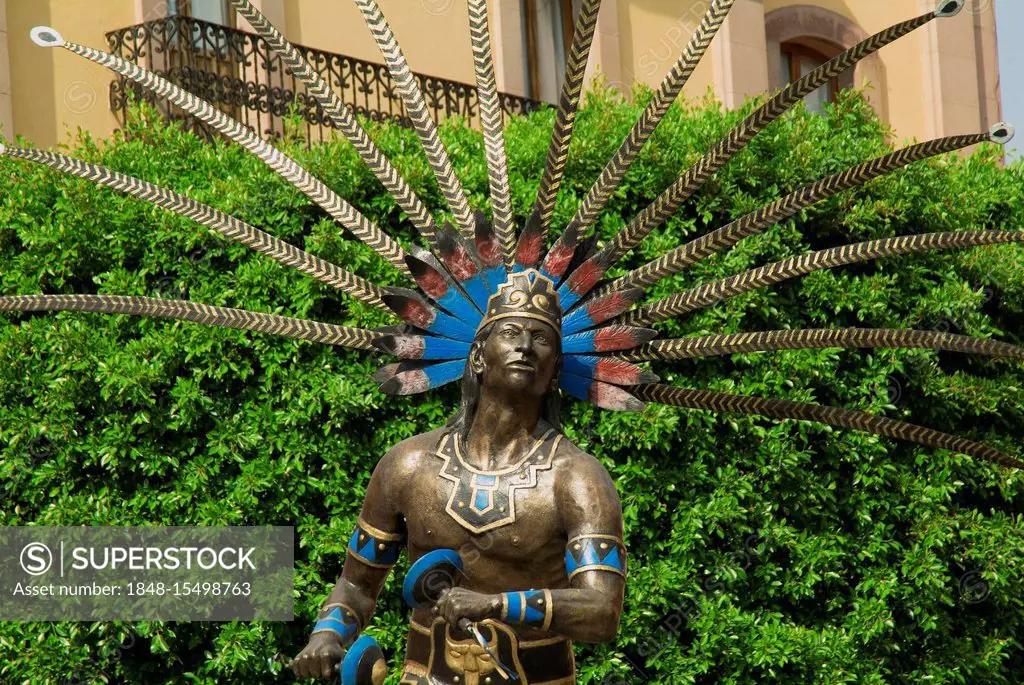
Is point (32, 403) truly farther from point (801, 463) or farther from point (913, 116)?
point (913, 116)

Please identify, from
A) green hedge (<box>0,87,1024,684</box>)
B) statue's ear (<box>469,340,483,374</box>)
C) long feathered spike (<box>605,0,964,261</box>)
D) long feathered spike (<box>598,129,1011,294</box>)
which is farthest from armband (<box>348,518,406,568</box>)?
green hedge (<box>0,87,1024,684</box>)

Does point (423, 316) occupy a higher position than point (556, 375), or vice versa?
point (423, 316)

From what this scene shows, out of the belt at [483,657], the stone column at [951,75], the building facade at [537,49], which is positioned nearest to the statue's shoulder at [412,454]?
the belt at [483,657]

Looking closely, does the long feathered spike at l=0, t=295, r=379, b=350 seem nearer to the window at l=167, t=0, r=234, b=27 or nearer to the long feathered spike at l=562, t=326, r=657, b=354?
the long feathered spike at l=562, t=326, r=657, b=354

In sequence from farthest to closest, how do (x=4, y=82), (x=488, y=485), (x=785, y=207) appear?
(x=4, y=82), (x=785, y=207), (x=488, y=485)

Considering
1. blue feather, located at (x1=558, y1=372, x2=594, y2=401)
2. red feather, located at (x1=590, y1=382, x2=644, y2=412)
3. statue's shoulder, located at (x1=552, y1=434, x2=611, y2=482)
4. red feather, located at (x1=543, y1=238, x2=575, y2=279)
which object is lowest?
statue's shoulder, located at (x1=552, y1=434, x2=611, y2=482)

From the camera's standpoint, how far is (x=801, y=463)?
9711 mm

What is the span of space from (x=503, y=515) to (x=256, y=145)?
1948mm

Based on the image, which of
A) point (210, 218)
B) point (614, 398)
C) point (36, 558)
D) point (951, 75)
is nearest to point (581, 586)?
point (614, 398)

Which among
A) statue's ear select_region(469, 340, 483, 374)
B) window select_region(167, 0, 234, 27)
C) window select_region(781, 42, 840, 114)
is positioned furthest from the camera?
window select_region(781, 42, 840, 114)

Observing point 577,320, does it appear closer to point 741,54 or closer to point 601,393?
point 601,393

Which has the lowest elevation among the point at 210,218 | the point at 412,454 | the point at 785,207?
the point at 412,454

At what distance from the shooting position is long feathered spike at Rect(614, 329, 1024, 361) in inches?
243

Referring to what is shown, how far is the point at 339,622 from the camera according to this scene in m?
6.06
